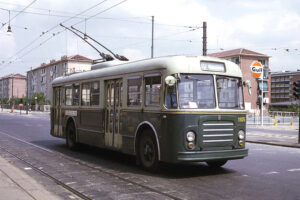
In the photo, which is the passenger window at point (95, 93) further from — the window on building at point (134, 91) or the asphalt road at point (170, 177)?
the window on building at point (134, 91)

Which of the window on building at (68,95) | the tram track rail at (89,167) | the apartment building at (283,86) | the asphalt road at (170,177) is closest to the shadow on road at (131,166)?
the asphalt road at (170,177)

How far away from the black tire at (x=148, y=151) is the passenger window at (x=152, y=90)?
676 mm

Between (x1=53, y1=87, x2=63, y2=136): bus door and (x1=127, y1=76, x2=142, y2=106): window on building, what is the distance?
530 centimetres

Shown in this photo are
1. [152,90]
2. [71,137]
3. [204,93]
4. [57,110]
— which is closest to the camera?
[204,93]

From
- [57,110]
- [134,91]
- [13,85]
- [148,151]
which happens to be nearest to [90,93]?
[134,91]

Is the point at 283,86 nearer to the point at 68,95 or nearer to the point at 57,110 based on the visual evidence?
the point at 57,110

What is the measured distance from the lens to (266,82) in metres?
96.1

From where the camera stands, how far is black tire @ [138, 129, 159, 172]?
28.0ft

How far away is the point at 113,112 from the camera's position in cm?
1033

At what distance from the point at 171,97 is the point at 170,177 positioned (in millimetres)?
1661

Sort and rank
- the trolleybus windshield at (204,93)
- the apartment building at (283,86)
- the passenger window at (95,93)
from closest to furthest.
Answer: the trolleybus windshield at (204,93)
the passenger window at (95,93)
the apartment building at (283,86)

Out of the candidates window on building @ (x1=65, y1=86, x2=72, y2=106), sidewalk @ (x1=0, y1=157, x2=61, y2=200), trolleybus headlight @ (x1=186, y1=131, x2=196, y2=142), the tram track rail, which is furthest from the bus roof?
sidewalk @ (x1=0, y1=157, x2=61, y2=200)

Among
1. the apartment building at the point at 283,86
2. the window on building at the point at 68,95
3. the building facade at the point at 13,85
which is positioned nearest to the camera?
the window on building at the point at 68,95

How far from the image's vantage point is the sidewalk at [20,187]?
6020mm
